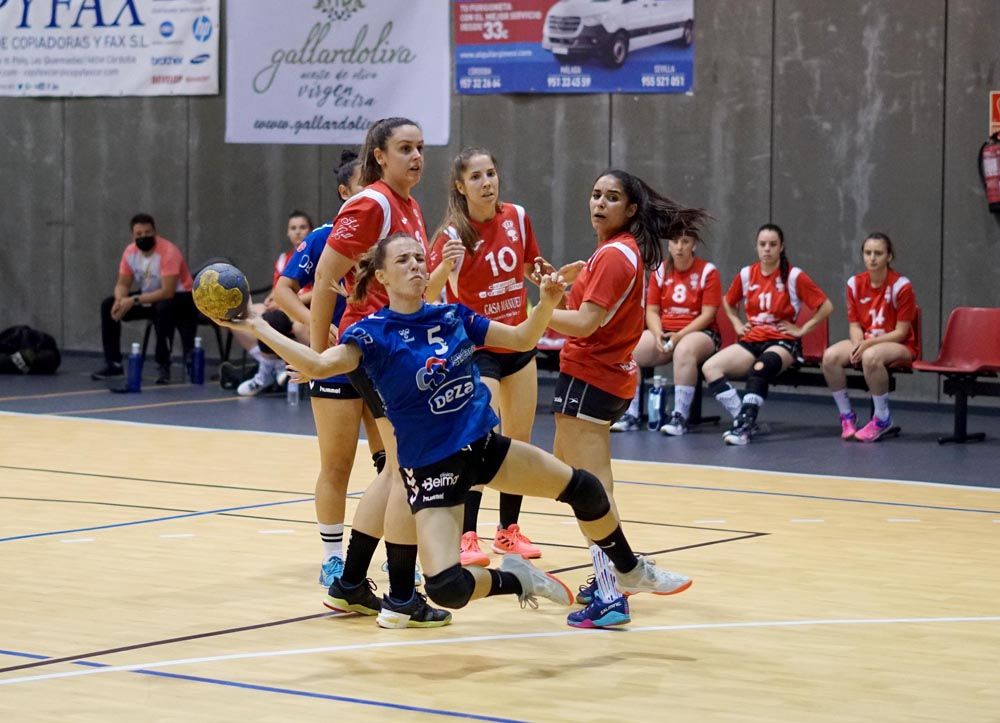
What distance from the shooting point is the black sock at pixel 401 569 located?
17.9 feet

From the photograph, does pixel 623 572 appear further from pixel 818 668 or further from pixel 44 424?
pixel 44 424

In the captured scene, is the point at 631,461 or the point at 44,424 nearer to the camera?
the point at 631,461

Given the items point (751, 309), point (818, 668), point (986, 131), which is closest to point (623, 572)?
point (818, 668)

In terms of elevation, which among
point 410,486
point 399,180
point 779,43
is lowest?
point 410,486

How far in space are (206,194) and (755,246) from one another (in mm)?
5587

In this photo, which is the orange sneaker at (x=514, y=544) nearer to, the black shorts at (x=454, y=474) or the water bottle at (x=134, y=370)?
the black shorts at (x=454, y=474)

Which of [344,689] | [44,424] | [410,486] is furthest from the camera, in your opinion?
[44,424]

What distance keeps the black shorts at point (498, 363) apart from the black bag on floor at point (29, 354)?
9030 millimetres

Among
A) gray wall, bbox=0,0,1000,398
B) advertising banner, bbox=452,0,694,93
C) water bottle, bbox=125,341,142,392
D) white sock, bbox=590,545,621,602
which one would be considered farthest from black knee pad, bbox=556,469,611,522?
advertising banner, bbox=452,0,694,93

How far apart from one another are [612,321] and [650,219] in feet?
1.30

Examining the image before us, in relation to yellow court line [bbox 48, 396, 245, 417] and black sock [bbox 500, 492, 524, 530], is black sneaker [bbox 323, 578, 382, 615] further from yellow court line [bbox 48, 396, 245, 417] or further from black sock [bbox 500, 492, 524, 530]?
yellow court line [bbox 48, 396, 245, 417]

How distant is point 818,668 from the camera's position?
4.95m

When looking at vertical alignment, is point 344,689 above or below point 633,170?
below

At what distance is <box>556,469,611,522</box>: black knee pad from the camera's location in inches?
206
